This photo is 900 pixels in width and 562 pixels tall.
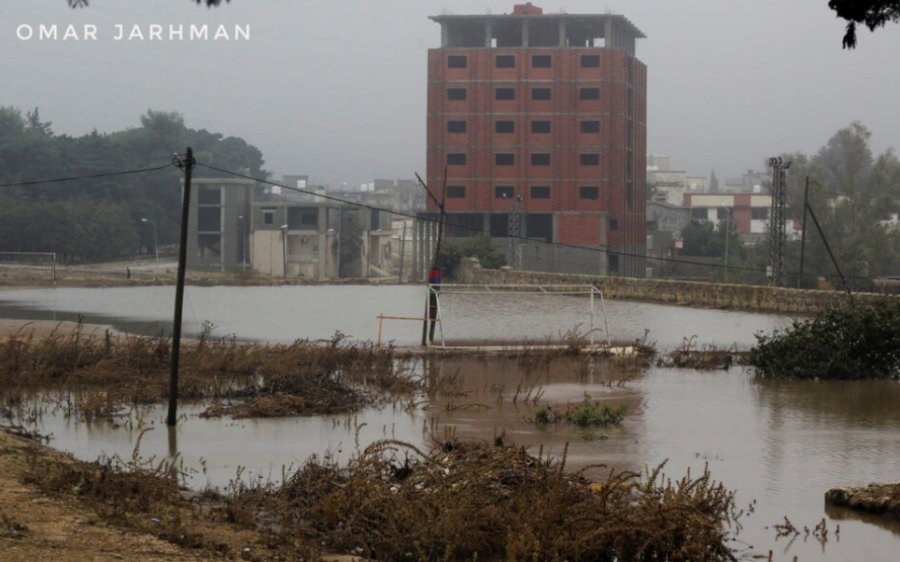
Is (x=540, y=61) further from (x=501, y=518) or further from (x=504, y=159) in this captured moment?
(x=501, y=518)

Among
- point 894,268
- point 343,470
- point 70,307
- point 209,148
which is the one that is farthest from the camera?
point 209,148

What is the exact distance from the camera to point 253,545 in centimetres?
1082

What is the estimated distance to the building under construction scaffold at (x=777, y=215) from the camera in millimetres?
48312

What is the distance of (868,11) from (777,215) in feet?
139

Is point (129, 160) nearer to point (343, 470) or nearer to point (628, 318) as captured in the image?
point (628, 318)

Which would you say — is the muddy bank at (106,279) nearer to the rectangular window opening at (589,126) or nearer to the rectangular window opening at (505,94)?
the rectangular window opening at (505,94)

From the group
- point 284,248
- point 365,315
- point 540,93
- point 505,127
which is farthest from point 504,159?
point 365,315

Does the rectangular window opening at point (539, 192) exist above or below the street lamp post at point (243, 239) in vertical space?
above

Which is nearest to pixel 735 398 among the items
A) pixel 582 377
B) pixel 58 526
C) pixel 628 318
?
pixel 582 377

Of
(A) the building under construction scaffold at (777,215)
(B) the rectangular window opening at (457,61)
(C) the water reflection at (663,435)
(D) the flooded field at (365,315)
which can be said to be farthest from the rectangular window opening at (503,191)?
(C) the water reflection at (663,435)

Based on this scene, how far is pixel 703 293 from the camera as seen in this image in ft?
182

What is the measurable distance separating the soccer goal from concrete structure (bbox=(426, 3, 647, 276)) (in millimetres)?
25642

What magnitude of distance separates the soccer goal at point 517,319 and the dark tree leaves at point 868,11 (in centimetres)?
2194

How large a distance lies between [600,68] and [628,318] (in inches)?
1871
